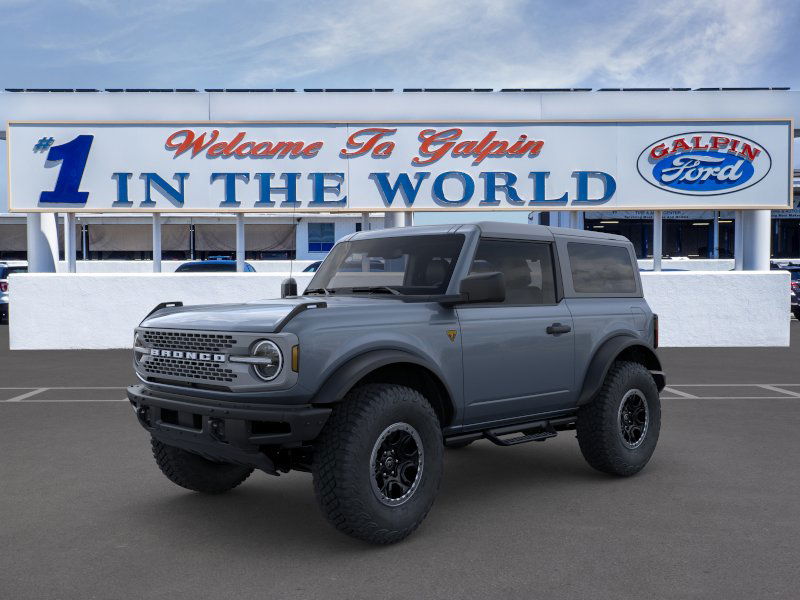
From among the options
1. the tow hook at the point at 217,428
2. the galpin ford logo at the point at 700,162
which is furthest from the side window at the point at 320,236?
the tow hook at the point at 217,428

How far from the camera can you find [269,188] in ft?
53.5

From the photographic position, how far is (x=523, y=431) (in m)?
5.49

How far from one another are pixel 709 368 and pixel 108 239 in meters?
31.5

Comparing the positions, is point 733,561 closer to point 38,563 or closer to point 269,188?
point 38,563

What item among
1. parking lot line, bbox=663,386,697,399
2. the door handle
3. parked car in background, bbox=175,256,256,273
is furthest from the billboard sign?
the door handle

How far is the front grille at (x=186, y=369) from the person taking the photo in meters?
4.40

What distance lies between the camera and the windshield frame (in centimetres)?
520

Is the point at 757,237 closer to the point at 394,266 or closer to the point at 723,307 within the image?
the point at 723,307

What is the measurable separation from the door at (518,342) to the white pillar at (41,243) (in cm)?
1452

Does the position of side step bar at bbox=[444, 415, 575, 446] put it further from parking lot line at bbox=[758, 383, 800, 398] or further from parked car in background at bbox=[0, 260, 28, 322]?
parked car in background at bbox=[0, 260, 28, 322]

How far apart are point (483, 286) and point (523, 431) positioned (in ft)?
4.40

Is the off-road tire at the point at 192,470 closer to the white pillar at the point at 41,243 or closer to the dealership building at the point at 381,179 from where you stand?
the dealership building at the point at 381,179

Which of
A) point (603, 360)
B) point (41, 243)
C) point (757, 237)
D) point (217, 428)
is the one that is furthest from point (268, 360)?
point (757, 237)

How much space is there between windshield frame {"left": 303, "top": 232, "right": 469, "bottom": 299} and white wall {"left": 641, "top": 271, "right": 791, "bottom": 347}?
453 inches
